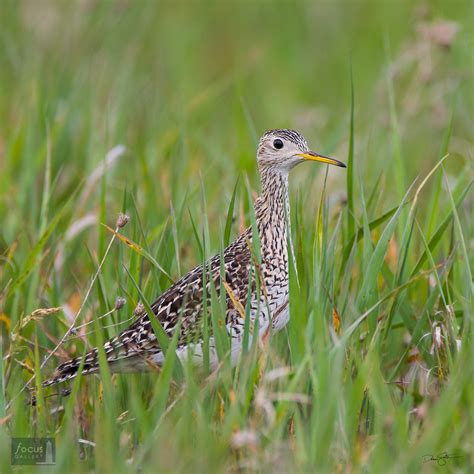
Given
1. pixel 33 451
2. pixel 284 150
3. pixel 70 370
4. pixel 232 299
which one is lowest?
pixel 33 451

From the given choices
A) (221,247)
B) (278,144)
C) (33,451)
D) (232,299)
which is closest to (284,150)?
(278,144)

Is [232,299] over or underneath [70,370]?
over

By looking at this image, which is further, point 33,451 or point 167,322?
point 167,322

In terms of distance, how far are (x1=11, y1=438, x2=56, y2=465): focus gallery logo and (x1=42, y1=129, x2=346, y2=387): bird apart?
1.82 feet

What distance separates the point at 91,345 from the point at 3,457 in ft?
5.58

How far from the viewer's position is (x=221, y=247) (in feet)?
17.8

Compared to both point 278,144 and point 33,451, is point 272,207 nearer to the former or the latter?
point 278,144

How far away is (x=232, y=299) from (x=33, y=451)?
1.24 metres

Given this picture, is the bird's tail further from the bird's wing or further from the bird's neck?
the bird's neck

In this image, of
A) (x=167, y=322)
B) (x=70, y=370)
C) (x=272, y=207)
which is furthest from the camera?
(x=272, y=207)

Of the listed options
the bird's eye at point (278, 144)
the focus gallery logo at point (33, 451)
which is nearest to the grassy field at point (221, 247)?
the focus gallery logo at point (33, 451)

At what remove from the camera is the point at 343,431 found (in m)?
4.47

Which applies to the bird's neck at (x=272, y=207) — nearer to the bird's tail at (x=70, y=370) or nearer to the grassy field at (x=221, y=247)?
the grassy field at (x=221, y=247)

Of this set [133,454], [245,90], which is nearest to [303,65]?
[245,90]
